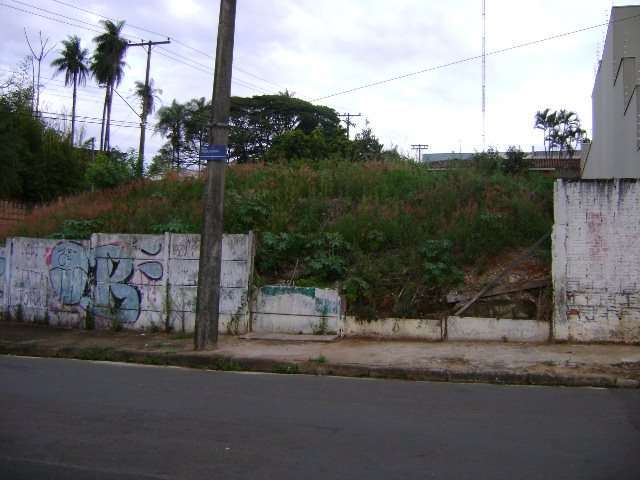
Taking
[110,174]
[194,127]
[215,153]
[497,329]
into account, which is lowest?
[497,329]

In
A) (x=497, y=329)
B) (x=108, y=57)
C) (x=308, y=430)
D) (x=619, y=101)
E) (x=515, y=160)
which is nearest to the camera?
(x=308, y=430)

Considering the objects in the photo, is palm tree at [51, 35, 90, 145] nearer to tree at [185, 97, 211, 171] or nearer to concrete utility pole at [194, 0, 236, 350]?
tree at [185, 97, 211, 171]

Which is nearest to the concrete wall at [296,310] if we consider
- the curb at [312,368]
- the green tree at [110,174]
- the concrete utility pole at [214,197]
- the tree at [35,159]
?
the concrete utility pole at [214,197]

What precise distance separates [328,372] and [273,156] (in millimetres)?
24420

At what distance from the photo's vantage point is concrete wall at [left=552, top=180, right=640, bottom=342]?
424 inches

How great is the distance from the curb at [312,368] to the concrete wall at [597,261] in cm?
242

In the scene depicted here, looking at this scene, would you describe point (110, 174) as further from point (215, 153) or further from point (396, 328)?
point (396, 328)

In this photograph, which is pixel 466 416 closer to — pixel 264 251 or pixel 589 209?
pixel 589 209

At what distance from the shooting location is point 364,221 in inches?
550

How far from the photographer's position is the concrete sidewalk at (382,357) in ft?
29.1

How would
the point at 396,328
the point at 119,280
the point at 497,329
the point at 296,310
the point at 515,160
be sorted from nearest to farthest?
the point at 497,329 < the point at 396,328 < the point at 296,310 < the point at 119,280 < the point at 515,160

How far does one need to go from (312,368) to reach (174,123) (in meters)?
39.8

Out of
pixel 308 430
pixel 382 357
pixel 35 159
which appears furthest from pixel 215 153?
pixel 35 159

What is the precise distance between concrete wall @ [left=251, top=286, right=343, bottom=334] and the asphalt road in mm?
3128
